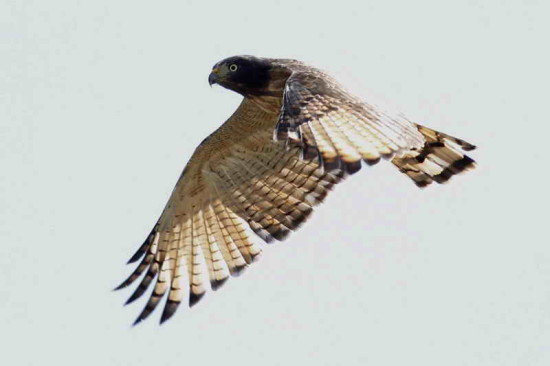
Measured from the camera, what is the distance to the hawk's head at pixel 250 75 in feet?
34.5

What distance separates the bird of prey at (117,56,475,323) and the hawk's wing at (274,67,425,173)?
0.38m

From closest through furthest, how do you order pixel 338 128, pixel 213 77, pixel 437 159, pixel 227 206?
pixel 338 128 → pixel 437 159 → pixel 227 206 → pixel 213 77

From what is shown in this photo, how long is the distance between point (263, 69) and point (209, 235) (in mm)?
1624

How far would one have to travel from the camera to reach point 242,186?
10555 millimetres

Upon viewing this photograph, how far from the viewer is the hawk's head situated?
10.5 m

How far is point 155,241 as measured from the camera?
1045cm

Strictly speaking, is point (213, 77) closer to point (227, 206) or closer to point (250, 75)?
point (250, 75)

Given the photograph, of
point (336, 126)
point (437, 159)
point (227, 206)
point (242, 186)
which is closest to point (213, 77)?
point (242, 186)

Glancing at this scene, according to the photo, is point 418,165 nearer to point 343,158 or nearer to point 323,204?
point 323,204

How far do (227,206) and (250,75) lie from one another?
1249 millimetres

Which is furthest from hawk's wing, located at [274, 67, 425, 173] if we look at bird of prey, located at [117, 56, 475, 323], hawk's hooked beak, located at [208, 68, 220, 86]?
hawk's hooked beak, located at [208, 68, 220, 86]

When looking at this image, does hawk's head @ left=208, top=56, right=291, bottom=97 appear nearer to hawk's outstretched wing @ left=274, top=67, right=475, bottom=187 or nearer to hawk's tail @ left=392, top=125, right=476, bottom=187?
hawk's outstretched wing @ left=274, top=67, right=475, bottom=187

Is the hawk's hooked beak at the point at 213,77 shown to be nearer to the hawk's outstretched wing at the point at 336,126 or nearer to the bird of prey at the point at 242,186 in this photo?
the bird of prey at the point at 242,186

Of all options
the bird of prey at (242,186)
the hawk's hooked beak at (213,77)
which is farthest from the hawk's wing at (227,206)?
the hawk's hooked beak at (213,77)
